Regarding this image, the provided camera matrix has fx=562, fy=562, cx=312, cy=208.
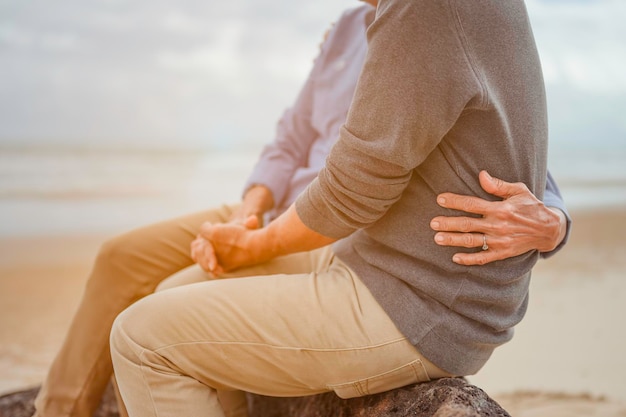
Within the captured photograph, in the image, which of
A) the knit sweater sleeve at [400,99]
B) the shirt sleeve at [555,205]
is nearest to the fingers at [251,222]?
the knit sweater sleeve at [400,99]

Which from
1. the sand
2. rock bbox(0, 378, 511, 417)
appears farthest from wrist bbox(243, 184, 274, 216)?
the sand

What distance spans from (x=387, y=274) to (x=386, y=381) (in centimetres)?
22

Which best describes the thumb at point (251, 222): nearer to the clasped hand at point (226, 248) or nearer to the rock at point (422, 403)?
the clasped hand at point (226, 248)

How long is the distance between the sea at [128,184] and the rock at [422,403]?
14.8ft

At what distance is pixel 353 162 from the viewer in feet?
3.29

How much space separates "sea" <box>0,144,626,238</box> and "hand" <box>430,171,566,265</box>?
4855 mm

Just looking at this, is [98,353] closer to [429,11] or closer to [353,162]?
[353,162]

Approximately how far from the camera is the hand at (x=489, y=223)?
1.03m

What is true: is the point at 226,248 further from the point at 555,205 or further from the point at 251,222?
the point at 555,205

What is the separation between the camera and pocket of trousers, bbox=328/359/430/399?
1.11 meters

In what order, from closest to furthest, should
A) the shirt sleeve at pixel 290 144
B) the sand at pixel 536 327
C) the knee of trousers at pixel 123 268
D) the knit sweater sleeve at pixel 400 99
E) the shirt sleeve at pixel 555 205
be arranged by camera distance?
1. the knit sweater sleeve at pixel 400 99
2. the shirt sleeve at pixel 555 205
3. the knee of trousers at pixel 123 268
4. the shirt sleeve at pixel 290 144
5. the sand at pixel 536 327

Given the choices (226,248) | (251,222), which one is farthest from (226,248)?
(251,222)

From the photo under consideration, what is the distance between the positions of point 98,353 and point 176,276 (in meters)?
0.29

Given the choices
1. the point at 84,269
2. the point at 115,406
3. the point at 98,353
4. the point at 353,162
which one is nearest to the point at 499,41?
the point at 353,162
